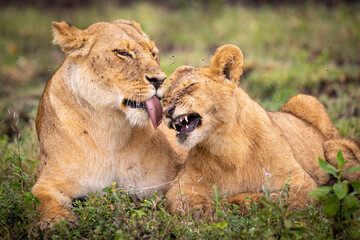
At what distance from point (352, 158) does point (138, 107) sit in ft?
6.49

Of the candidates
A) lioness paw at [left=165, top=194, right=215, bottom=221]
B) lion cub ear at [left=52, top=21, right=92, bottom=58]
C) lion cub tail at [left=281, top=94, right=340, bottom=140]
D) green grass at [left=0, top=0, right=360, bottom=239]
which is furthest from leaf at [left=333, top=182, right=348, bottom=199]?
lion cub tail at [left=281, top=94, right=340, bottom=140]

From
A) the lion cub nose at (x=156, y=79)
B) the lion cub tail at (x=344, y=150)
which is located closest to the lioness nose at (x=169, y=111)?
the lion cub nose at (x=156, y=79)

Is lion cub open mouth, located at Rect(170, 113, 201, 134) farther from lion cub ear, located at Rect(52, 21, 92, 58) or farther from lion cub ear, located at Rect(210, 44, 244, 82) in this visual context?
lion cub ear, located at Rect(52, 21, 92, 58)

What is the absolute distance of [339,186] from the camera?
2.75 m

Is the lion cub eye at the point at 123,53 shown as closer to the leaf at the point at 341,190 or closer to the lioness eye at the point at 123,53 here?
the lioness eye at the point at 123,53

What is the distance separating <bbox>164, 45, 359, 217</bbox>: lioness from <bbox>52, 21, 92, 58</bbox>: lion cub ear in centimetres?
70

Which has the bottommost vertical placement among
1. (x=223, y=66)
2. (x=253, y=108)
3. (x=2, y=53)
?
(x=2, y=53)

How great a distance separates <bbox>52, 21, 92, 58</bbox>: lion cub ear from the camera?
3.52 meters

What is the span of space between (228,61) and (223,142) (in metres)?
0.61

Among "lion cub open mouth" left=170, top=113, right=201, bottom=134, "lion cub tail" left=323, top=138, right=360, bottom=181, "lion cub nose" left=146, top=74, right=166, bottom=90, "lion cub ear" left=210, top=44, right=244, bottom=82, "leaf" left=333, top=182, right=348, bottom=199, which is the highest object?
"lion cub ear" left=210, top=44, right=244, bottom=82

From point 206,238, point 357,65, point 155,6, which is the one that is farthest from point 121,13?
point 206,238

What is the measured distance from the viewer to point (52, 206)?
3.38 metres

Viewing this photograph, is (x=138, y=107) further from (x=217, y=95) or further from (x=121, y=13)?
(x=121, y=13)

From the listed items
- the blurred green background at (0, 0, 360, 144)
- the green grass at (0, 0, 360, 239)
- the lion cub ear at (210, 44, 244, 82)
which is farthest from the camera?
the blurred green background at (0, 0, 360, 144)
